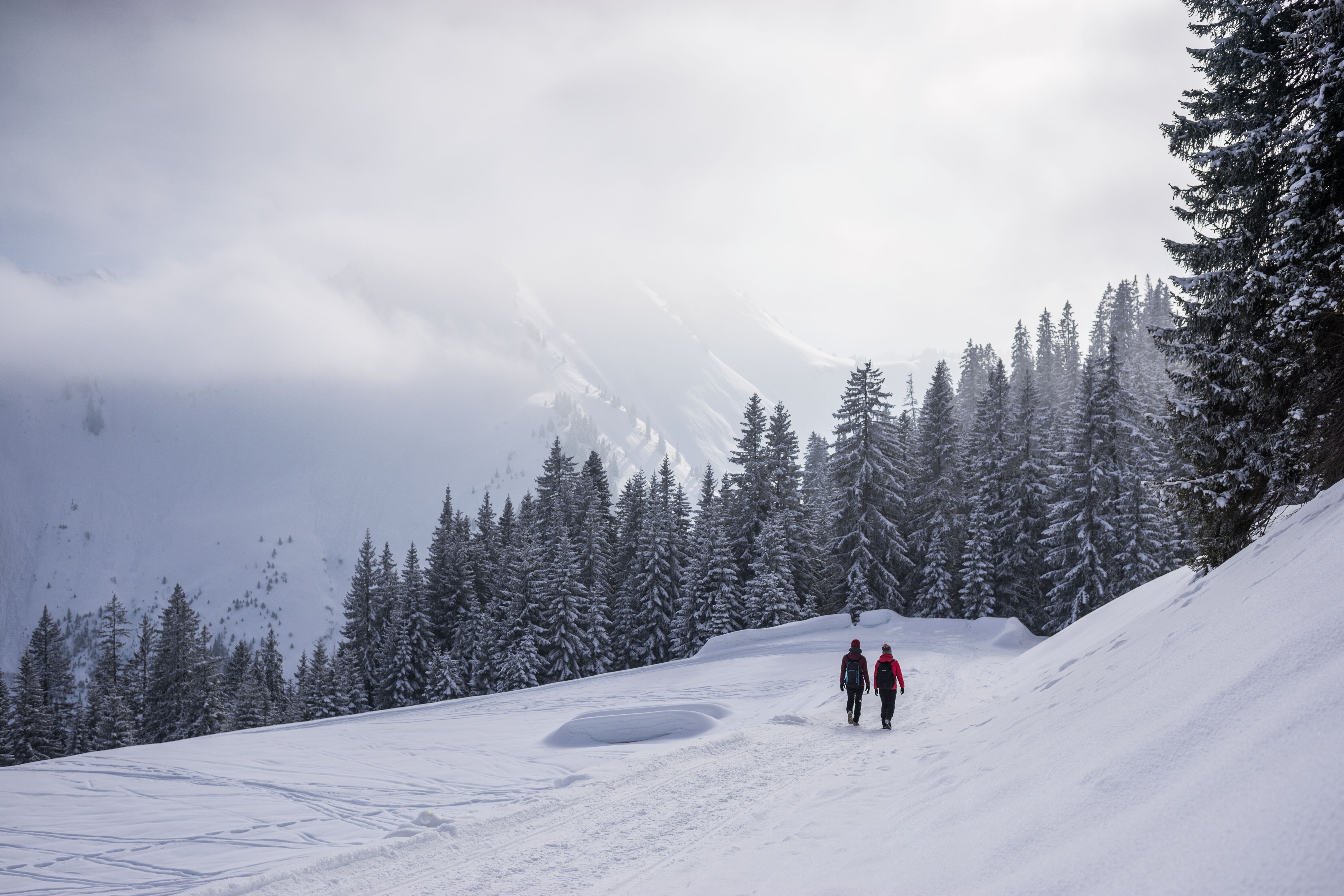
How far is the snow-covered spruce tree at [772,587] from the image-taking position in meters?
35.2

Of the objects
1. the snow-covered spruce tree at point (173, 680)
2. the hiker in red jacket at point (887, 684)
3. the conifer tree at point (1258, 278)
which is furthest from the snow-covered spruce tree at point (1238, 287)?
the snow-covered spruce tree at point (173, 680)

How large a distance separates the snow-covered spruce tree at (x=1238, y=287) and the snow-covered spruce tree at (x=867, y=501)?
2429 cm

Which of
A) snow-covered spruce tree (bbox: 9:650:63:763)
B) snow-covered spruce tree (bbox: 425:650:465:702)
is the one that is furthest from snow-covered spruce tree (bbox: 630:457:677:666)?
snow-covered spruce tree (bbox: 9:650:63:763)

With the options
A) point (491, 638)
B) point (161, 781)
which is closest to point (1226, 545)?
point (161, 781)

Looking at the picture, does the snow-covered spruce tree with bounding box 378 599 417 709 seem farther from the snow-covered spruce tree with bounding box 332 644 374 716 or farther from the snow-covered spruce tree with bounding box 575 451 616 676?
the snow-covered spruce tree with bounding box 575 451 616 676

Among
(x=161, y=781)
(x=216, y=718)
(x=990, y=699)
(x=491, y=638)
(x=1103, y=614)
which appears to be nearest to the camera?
(x=161, y=781)

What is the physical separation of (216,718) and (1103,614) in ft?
183

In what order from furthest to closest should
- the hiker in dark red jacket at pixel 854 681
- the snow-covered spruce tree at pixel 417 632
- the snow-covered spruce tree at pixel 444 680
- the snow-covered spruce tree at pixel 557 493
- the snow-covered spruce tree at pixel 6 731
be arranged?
the snow-covered spruce tree at pixel 557 493 → the snow-covered spruce tree at pixel 417 632 → the snow-covered spruce tree at pixel 6 731 → the snow-covered spruce tree at pixel 444 680 → the hiker in dark red jacket at pixel 854 681

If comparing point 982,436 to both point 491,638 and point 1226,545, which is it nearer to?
point 1226,545

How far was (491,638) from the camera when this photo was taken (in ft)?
138

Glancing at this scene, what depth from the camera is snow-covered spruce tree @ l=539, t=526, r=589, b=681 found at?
130 feet

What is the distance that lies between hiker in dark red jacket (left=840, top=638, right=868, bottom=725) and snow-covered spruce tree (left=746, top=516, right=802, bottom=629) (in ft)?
69.0

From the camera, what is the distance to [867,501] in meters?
38.1

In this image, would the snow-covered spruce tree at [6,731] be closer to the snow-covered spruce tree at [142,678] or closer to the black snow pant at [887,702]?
the snow-covered spruce tree at [142,678]
